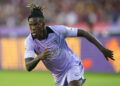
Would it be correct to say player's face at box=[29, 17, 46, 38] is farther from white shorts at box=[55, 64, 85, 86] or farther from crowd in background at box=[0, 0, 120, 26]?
crowd in background at box=[0, 0, 120, 26]

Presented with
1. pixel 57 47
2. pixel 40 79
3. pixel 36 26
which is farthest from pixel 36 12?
pixel 40 79

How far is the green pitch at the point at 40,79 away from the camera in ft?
45.3

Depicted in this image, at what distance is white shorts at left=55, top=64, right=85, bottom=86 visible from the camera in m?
7.54

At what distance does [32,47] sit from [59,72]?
70 cm

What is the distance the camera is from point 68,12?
66.5 feet

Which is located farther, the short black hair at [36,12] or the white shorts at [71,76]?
the white shorts at [71,76]

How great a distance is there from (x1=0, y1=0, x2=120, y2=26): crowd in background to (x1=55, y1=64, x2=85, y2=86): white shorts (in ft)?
34.7

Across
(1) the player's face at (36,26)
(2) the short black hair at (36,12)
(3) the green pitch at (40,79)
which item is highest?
(2) the short black hair at (36,12)

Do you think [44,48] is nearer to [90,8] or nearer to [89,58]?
[89,58]

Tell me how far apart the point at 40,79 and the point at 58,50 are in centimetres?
776

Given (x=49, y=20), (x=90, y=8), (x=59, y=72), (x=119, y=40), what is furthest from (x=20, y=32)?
(x=59, y=72)

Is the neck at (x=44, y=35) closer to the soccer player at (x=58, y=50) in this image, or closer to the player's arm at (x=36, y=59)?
the soccer player at (x=58, y=50)

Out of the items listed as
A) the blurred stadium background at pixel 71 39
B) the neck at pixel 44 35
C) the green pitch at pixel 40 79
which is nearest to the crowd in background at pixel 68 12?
the blurred stadium background at pixel 71 39

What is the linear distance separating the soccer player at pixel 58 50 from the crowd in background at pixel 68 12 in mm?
10592
